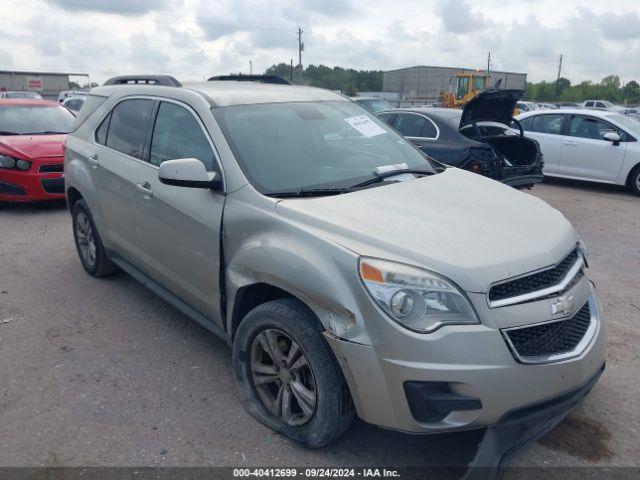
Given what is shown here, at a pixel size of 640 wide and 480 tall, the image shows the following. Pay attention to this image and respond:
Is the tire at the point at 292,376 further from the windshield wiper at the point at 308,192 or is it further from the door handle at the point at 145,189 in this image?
the door handle at the point at 145,189

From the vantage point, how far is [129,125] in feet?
14.2

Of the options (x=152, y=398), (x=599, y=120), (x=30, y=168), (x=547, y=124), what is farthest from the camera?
(x=547, y=124)

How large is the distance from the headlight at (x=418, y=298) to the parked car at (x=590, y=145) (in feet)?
30.1

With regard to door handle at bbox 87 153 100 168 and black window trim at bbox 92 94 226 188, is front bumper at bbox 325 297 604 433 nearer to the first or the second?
black window trim at bbox 92 94 226 188

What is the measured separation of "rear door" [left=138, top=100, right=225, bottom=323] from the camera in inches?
129

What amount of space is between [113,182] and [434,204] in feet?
8.56

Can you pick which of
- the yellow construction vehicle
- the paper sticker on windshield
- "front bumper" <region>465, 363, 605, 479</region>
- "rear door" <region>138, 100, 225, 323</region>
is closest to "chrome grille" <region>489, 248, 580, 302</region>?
"front bumper" <region>465, 363, 605, 479</region>

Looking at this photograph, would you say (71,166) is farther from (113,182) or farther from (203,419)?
(203,419)

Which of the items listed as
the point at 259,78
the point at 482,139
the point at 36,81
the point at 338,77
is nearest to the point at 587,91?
the point at 338,77

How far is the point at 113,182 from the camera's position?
432 centimetres

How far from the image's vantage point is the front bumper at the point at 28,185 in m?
7.72

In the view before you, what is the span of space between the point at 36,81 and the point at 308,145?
6091cm

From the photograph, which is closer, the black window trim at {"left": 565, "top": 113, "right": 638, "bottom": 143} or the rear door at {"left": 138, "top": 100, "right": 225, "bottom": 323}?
the rear door at {"left": 138, "top": 100, "right": 225, "bottom": 323}

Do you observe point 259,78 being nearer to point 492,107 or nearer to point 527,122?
point 492,107
